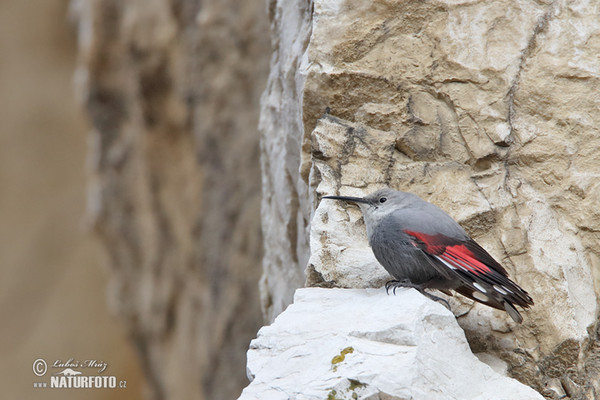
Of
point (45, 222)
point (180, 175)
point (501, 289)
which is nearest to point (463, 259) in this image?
point (501, 289)

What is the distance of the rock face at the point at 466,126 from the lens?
290 cm

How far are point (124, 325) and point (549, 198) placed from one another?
5.82 meters

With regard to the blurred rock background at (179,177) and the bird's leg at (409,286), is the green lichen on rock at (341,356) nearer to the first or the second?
the bird's leg at (409,286)

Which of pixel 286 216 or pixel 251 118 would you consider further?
pixel 251 118

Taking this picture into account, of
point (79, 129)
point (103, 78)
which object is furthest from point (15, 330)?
point (103, 78)

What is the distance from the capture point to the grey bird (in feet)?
8.23

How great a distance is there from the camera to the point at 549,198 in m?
2.96

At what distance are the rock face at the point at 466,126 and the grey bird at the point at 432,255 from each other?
0.19 m

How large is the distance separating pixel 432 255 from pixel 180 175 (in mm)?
5326

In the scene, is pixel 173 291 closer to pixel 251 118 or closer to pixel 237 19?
pixel 251 118

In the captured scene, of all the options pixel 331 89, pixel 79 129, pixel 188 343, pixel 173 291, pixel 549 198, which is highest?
pixel 331 89

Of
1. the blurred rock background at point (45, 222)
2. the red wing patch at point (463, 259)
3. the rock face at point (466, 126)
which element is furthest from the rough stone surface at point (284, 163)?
the blurred rock background at point (45, 222)

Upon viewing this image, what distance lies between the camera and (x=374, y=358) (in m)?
2.17

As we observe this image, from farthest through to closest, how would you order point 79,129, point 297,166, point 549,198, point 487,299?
point 79,129 < point 297,166 < point 549,198 < point 487,299
